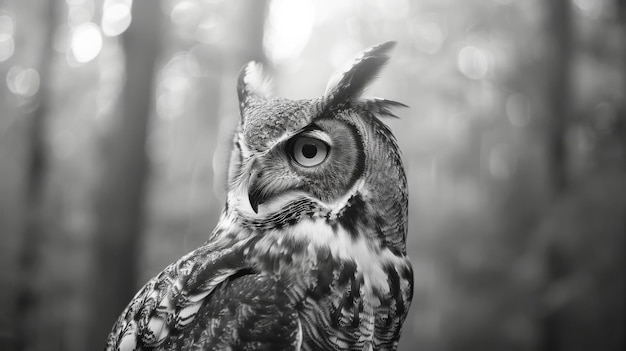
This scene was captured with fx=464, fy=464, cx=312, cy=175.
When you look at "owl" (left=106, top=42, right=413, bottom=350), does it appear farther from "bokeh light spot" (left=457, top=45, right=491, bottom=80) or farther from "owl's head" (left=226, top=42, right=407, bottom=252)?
"bokeh light spot" (left=457, top=45, right=491, bottom=80)

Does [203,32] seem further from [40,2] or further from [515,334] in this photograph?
[515,334]

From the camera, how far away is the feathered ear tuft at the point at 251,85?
140 centimetres

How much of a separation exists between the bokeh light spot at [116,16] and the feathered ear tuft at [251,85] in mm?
2010

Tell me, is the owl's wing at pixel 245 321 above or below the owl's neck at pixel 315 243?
below

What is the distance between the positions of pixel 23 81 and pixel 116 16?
14.9 ft

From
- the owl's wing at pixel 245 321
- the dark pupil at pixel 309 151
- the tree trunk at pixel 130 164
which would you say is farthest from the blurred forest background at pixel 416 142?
the owl's wing at pixel 245 321

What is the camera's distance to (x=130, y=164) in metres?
3.08

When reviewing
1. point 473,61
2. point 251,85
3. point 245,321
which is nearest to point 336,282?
point 245,321

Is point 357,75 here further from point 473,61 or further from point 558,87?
point 473,61

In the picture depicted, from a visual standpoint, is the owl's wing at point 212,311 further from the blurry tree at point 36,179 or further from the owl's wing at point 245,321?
the blurry tree at point 36,179

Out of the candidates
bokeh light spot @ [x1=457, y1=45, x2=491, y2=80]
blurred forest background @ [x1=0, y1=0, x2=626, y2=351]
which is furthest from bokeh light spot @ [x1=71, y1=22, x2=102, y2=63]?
bokeh light spot @ [x1=457, y1=45, x2=491, y2=80]

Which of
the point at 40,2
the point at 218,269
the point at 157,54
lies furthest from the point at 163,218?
the point at 218,269

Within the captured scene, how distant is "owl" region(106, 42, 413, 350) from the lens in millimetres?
1093

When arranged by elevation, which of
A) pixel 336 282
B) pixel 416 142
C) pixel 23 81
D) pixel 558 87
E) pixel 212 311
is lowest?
pixel 212 311
